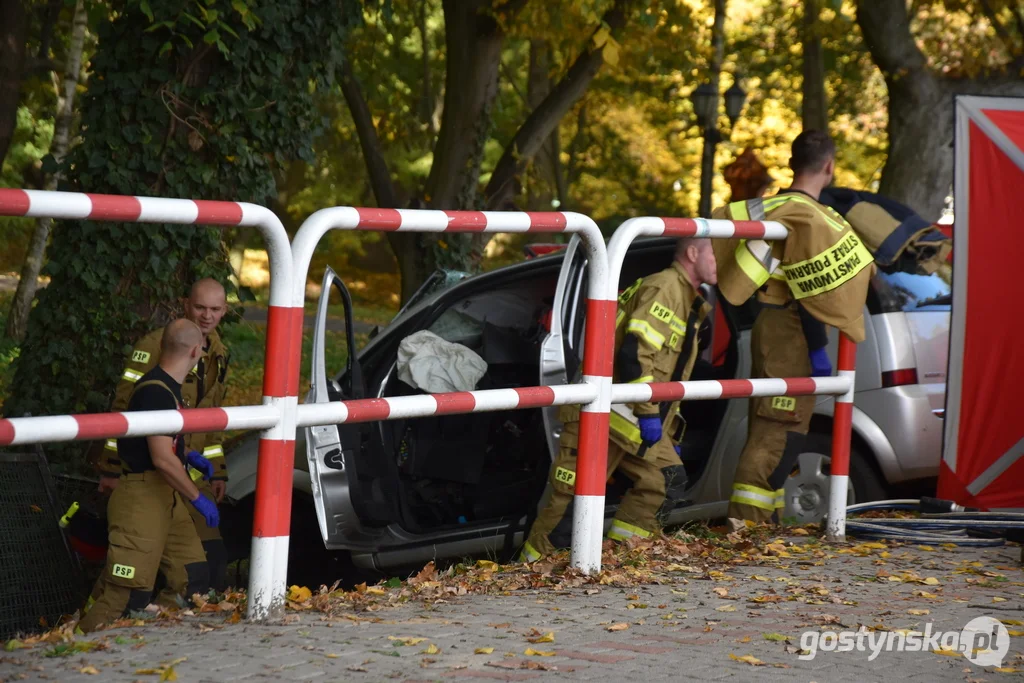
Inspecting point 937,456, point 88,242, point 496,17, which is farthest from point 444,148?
point 937,456

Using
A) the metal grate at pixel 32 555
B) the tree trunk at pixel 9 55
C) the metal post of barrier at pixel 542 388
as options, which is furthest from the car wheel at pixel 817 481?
the tree trunk at pixel 9 55

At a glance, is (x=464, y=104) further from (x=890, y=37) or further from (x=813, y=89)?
(x=813, y=89)

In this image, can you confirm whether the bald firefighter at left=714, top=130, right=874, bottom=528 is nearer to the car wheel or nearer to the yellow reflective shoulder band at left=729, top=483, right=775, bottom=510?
→ the yellow reflective shoulder band at left=729, top=483, right=775, bottom=510

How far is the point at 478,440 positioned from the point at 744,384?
1.51 m

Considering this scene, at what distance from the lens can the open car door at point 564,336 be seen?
545 centimetres

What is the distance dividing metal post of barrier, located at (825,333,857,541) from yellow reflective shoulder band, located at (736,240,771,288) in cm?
48

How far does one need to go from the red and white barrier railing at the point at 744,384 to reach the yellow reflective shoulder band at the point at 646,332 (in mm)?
347

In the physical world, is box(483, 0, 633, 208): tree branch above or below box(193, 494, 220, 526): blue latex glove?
above

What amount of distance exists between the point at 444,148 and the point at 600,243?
715 cm

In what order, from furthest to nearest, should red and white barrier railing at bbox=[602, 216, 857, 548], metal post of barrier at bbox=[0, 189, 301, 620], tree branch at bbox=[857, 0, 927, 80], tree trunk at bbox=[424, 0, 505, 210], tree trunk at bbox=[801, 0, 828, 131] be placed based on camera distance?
tree trunk at bbox=[801, 0, 828, 131] → tree branch at bbox=[857, 0, 927, 80] → tree trunk at bbox=[424, 0, 505, 210] → red and white barrier railing at bbox=[602, 216, 857, 548] → metal post of barrier at bbox=[0, 189, 301, 620]

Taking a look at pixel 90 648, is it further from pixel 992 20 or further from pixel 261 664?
pixel 992 20

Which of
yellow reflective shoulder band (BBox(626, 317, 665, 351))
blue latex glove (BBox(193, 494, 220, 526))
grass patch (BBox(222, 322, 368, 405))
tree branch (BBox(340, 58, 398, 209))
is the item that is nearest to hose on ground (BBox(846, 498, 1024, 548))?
yellow reflective shoulder band (BBox(626, 317, 665, 351))

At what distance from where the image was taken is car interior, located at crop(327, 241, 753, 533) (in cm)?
595
